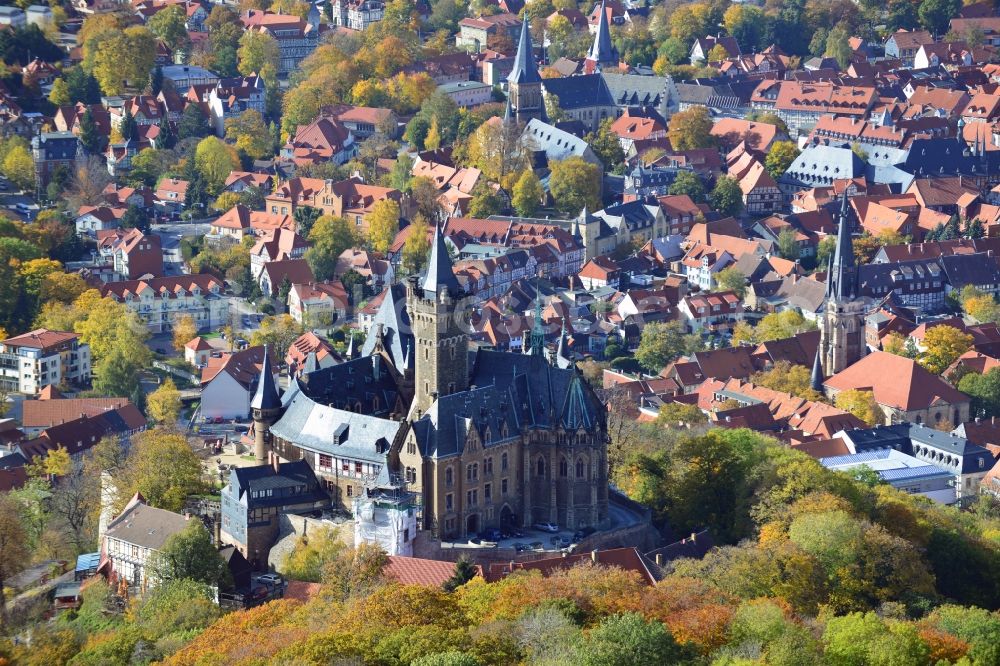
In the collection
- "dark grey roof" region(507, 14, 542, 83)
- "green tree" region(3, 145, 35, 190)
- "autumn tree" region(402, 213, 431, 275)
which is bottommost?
"autumn tree" region(402, 213, 431, 275)

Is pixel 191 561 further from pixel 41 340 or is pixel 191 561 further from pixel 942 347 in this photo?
pixel 942 347

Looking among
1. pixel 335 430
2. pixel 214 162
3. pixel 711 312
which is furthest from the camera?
pixel 214 162

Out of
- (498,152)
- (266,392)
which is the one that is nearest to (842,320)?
(498,152)

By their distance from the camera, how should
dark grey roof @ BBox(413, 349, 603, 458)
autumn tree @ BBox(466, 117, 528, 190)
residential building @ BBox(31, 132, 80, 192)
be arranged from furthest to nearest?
residential building @ BBox(31, 132, 80, 192) → autumn tree @ BBox(466, 117, 528, 190) → dark grey roof @ BBox(413, 349, 603, 458)

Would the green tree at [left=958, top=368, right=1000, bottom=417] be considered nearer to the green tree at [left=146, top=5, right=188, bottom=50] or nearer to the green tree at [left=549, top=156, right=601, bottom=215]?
the green tree at [left=549, top=156, right=601, bottom=215]

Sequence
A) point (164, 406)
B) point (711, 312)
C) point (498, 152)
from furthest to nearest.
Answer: point (498, 152) → point (711, 312) → point (164, 406)

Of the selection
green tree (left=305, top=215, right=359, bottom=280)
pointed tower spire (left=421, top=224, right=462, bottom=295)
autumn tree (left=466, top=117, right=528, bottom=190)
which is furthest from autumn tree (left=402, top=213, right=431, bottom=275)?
pointed tower spire (left=421, top=224, right=462, bottom=295)
